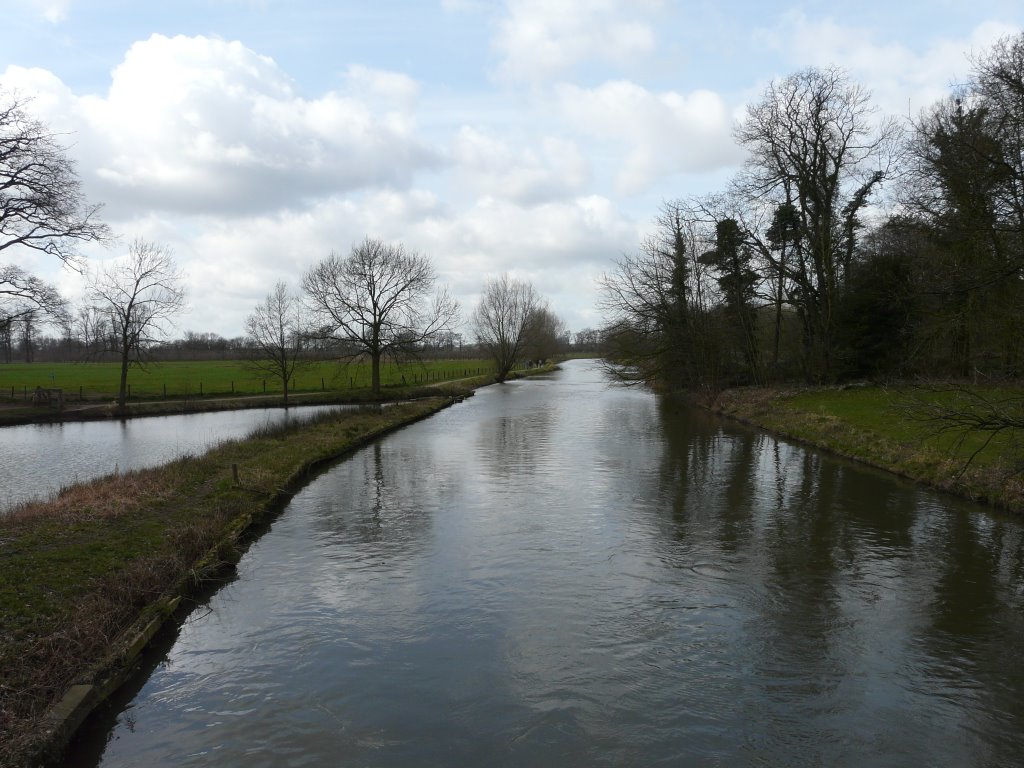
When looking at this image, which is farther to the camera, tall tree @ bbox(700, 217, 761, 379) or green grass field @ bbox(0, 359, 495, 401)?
green grass field @ bbox(0, 359, 495, 401)

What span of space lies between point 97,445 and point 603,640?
23.2 meters

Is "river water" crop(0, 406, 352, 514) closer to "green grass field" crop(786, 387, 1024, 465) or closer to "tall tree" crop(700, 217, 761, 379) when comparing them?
"green grass field" crop(786, 387, 1024, 465)

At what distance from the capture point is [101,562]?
891 cm

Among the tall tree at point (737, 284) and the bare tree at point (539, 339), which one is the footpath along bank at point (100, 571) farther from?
the bare tree at point (539, 339)

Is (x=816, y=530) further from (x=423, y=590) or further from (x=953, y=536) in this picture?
(x=423, y=590)

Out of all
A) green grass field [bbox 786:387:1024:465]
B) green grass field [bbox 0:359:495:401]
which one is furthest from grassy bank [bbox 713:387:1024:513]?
green grass field [bbox 0:359:495:401]

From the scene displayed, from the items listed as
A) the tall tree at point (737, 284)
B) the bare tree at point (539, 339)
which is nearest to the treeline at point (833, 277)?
the tall tree at point (737, 284)

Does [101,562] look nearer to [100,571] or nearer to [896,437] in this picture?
[100,571]

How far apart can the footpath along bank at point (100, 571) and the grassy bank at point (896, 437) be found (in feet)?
33.8

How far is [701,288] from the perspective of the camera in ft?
125

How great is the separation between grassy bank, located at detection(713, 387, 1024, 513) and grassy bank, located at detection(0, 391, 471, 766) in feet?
34.0

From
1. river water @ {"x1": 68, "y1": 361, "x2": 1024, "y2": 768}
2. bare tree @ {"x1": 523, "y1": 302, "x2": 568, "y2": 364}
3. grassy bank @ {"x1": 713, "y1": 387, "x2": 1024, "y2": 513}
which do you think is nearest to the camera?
river water @ {"x1": 68, "y1": 361, "x2": 1024, "y2": 768}

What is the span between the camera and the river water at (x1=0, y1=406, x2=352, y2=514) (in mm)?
17047

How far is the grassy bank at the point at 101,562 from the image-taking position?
5.99 m
